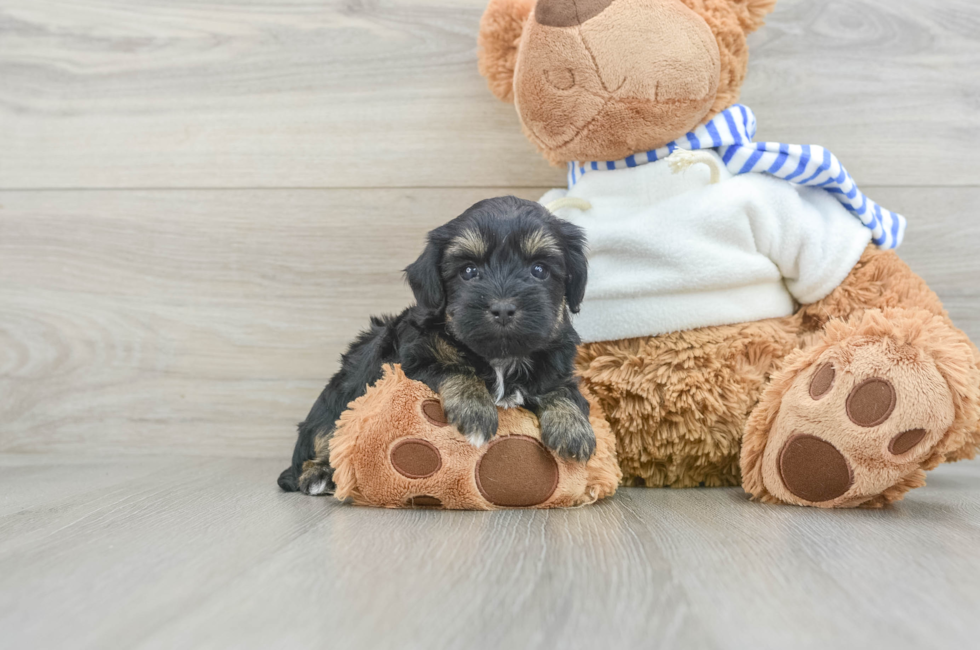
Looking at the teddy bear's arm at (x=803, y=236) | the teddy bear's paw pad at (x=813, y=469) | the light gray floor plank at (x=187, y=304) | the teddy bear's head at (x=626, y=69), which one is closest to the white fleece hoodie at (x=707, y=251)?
the teddy bear's arm at (x=803, y=236)

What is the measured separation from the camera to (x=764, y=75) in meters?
2.34

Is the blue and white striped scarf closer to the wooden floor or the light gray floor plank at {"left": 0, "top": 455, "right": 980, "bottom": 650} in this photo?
the wooden floor

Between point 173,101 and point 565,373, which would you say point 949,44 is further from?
point 173,101

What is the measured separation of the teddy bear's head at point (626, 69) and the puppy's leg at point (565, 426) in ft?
2.18

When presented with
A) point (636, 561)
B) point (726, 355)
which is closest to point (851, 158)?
point (726, 355)

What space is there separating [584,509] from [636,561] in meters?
0.44

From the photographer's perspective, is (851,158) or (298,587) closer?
(298,587)

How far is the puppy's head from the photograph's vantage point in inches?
59.1

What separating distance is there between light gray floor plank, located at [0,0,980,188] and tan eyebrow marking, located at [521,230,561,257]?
844 millimetres

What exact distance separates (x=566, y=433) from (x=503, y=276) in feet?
1.17

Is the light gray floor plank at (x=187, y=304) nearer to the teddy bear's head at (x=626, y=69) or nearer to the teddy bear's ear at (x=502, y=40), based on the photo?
the teddy bear's ear at (x=502, y=40)

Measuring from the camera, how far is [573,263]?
5.54ft

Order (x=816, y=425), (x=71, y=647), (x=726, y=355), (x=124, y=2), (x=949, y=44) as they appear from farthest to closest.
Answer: (x=124, y=2), (x=949, y=44), (x=726, y=355), (x=816, y=425), (x=71, y=647)

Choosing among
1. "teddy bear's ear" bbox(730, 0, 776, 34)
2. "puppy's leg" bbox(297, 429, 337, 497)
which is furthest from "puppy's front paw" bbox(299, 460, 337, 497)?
"teddy bear's ear" bbox(730, 0, 776, 34)
